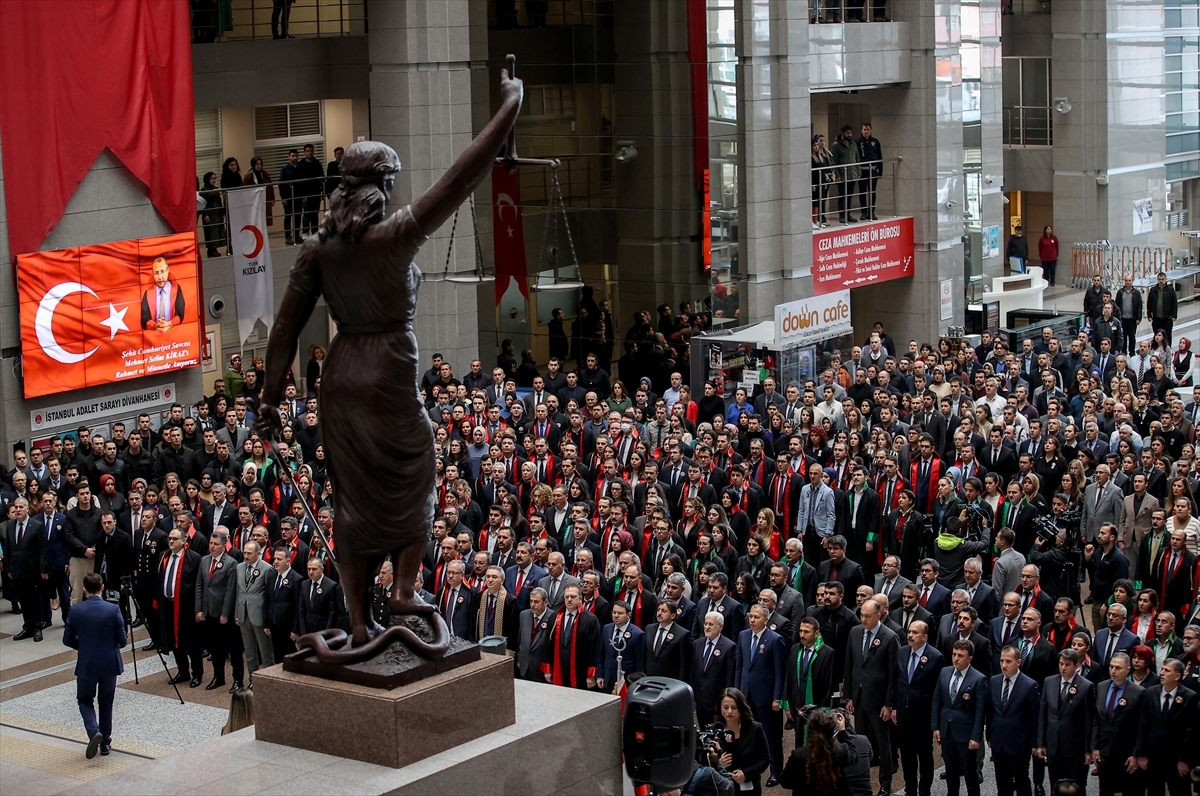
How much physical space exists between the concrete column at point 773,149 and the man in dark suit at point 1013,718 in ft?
60.7

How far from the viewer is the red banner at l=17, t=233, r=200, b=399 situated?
2433 centimetres

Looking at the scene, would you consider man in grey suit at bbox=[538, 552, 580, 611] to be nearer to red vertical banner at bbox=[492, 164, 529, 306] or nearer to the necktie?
the necktie

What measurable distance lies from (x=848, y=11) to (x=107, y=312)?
16415 mm

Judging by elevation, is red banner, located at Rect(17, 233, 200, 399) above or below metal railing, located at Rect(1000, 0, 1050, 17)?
below

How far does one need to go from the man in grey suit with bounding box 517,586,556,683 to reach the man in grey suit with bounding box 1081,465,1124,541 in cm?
624

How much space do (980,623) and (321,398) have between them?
24.4 feet

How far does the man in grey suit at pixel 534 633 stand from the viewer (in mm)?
15492

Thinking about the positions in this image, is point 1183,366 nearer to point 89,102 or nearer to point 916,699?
point 916,699

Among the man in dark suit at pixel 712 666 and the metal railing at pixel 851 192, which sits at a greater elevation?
the metal railing at pixel 851 192

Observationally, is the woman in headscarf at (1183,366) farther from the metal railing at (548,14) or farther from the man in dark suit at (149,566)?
the man in dark suit at (149,566)

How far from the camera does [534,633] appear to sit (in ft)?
51.1

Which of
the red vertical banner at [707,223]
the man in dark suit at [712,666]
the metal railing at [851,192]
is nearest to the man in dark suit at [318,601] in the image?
the man in dark suit at [712,666]

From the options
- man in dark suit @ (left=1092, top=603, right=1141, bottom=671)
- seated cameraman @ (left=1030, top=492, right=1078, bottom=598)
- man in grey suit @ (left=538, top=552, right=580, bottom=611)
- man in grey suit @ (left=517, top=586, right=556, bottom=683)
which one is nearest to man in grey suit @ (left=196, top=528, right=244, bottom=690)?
man in grey suit @ (left=538, top=552, right=580, bottom=611)

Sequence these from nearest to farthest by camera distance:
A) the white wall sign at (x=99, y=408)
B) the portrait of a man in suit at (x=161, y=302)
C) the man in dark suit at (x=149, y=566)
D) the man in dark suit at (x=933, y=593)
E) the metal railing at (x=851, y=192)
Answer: the man in dark suit at (x=933, y=593) < the man in dark suit at (x=149, y=566) < the white wall sign at (x=99, y=408) < the portrait of a man in suit at (x=161, y=302) < the metal railing at (x=851, y=192)
